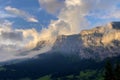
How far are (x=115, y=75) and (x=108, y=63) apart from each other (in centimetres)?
391

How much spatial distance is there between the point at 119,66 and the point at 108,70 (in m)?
3.18

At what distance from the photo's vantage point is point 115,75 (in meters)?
87.9

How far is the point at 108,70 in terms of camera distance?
8881 cm

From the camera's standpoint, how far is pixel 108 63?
8962 cm

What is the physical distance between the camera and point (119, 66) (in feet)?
291

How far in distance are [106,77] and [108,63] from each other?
13.4 feet

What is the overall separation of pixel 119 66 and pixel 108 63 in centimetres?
310

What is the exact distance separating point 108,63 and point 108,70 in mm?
2027

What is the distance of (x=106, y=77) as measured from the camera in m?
88.0

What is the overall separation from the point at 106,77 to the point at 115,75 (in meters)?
2.49

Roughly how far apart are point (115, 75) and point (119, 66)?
277 cm
